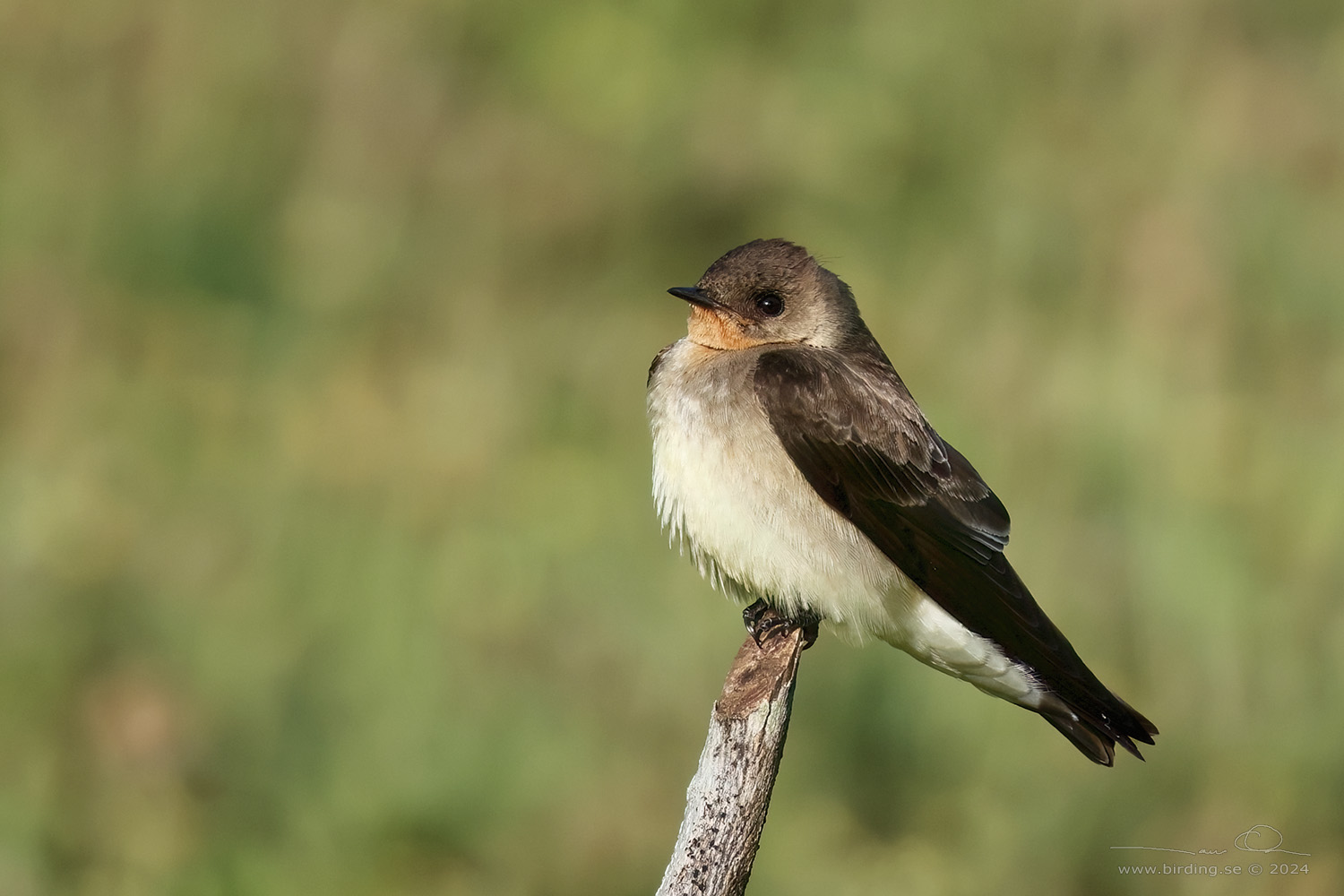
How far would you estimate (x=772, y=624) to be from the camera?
4.32m

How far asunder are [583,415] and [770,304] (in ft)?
7.73

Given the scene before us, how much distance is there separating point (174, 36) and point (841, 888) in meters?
5.60

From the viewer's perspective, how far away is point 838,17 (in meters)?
8.82

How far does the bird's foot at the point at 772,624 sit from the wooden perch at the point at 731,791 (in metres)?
0.56

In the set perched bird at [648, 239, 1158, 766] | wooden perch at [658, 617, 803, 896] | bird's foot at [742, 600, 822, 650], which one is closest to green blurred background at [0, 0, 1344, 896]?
bird's foot at [742, 600, 822, 650]

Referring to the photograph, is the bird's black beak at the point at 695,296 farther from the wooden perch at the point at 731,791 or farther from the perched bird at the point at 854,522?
the wooden perch at the point at 731,791

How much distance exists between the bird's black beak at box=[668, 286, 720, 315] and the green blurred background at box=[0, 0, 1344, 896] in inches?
59.0

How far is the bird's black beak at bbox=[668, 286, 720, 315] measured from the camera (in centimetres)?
454

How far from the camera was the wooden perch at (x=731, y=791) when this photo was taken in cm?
298

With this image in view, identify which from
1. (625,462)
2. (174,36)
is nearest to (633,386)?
(625,462)

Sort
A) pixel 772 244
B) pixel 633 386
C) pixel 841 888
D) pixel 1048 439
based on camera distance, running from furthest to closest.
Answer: pixel 633 386 → pixel 1048 439 → pixel 841 888 → pixel 772 244


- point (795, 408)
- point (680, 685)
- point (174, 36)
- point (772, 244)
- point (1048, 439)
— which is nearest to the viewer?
point (795, 408)

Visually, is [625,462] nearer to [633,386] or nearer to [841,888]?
[633,386]
